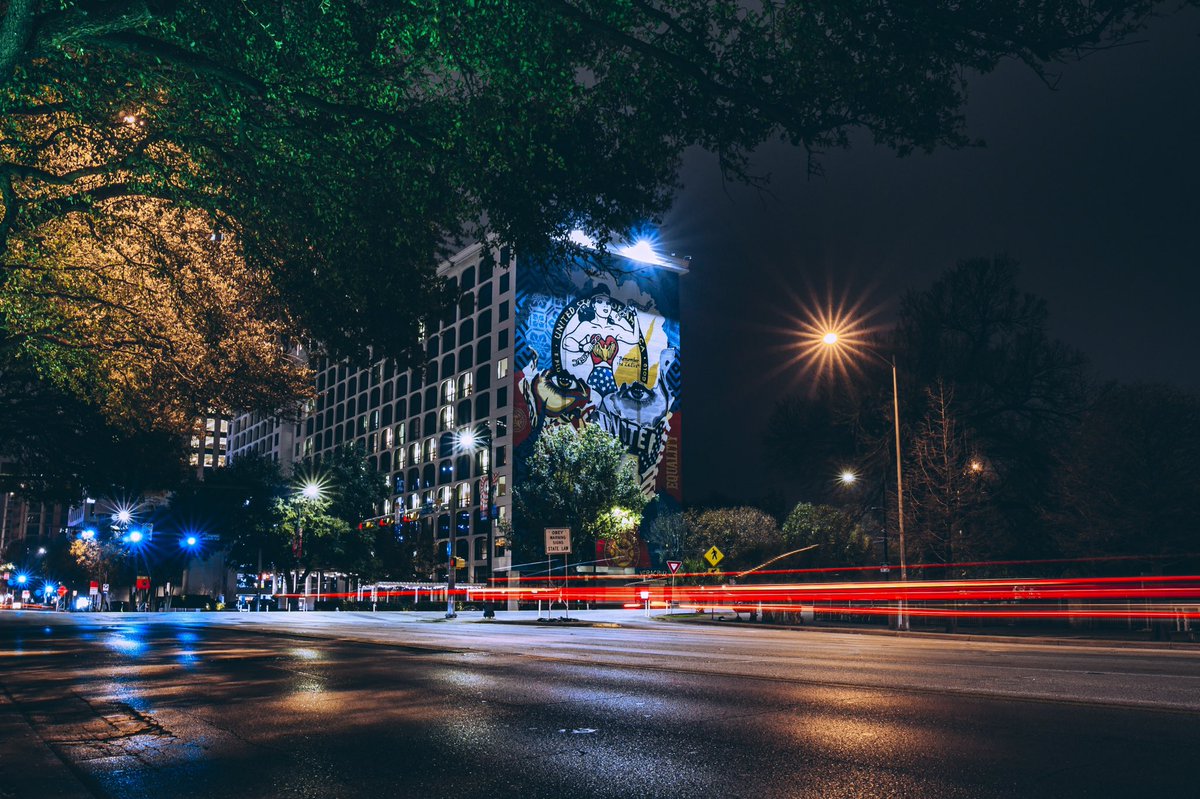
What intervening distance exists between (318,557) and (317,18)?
59777mm

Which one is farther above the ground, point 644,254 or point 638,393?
point 644,254

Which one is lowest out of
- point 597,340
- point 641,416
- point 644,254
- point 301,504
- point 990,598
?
point 990,598

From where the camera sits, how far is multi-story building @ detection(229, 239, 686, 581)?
89062 millimetres

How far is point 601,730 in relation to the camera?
23.4ft

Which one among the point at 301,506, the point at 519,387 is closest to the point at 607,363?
the point at 519,387

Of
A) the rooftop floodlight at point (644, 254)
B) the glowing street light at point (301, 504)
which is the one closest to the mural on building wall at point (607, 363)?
A: the rooftop floodlight at point (644, 254)

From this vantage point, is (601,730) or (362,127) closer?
(601,730)

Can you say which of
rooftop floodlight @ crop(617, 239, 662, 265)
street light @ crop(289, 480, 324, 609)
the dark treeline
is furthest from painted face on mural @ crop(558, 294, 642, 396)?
the dark treeline

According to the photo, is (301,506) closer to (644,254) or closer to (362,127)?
(362,127)

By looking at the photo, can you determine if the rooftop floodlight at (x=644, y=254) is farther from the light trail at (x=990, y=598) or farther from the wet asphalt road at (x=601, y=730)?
the wet asphalt road at (x=601, y=730)

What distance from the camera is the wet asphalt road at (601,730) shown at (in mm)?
5316

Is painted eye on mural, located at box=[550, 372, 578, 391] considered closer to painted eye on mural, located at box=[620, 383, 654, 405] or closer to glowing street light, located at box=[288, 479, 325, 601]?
painted eye on mural, located at box=[620, 383, 654, 405]

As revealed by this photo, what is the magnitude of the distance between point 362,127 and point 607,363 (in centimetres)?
8326

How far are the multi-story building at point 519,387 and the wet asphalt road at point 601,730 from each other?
69.6 m
